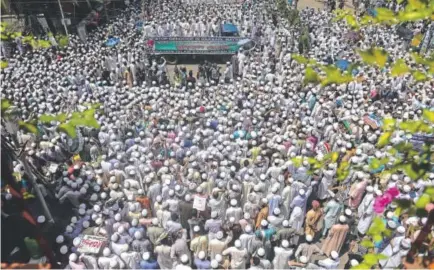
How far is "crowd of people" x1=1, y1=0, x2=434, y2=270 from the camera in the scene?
19.0 ft

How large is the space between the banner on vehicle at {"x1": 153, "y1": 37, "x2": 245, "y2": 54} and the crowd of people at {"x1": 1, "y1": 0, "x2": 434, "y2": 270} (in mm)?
1980

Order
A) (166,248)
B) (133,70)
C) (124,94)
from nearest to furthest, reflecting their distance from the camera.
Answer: (166,248)
(124,94)
(133,70)

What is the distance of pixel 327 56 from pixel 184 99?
5825 millimetres

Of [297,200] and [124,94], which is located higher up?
[124,94]

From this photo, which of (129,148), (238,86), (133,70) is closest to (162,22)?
(133,70)

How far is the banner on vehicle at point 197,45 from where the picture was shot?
14531 millimetres

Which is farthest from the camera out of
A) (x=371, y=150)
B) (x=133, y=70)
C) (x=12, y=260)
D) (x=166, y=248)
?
(x=133, y=70)

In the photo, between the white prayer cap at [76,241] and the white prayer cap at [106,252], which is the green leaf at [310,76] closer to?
the white prayer cap at [106,252]

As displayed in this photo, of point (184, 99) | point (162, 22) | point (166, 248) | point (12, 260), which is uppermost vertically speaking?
point (162, 22)

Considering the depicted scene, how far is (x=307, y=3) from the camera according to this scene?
22.7 meters

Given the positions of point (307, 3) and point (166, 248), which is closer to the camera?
point (166, 248)

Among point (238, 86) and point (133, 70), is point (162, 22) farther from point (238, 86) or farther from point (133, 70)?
point (238, 86)

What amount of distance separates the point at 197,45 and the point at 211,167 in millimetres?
8504

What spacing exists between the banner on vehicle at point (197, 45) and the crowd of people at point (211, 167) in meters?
1.98
